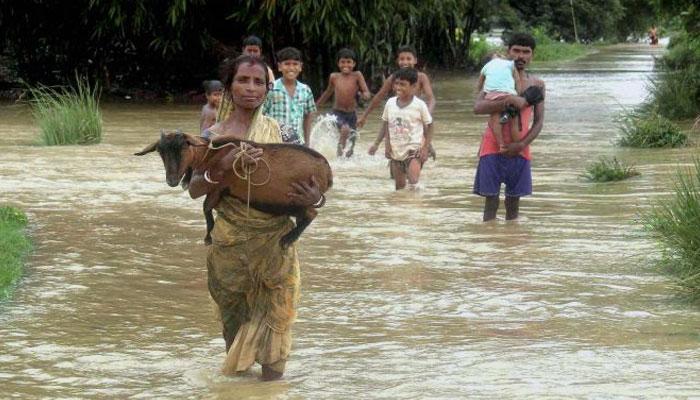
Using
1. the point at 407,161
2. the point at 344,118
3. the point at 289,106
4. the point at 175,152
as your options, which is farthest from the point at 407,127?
the point at 175,152

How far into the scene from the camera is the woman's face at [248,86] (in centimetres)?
575

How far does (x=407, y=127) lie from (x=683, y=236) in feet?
16.1

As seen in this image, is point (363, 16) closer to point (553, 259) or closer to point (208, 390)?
point (553, 259)

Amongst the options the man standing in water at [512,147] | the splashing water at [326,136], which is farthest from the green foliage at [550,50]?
the man standing in water at [512,147]

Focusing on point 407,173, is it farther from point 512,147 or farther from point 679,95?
point 679,95

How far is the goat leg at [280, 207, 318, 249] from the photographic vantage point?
5691 mm

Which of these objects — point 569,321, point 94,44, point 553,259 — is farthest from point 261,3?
point 569,321

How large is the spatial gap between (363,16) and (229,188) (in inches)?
686

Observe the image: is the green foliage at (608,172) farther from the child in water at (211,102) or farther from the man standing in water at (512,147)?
the child in water at (211,102)

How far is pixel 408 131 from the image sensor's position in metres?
12.6

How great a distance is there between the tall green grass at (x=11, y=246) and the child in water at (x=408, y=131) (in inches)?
145

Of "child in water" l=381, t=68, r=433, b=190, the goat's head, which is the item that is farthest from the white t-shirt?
the goat's head

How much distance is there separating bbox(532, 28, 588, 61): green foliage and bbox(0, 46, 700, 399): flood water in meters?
34.2

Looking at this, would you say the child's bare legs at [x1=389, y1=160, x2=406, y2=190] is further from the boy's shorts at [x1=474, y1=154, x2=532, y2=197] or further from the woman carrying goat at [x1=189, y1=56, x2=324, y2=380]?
the woman carrying goat at [x1=189, y1=56, x2=324, y2=380]
